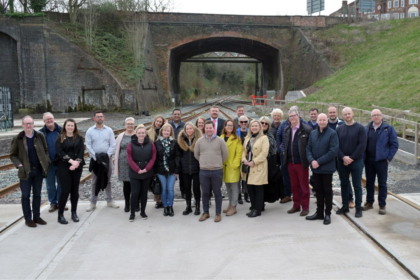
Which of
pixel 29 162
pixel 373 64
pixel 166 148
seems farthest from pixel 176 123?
pixel 373 64

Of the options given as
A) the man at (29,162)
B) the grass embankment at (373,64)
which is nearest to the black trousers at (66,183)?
the man at (29,162)

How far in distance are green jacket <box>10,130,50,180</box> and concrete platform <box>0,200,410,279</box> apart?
864 millimetres

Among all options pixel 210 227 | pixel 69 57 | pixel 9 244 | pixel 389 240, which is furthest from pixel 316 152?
pixel 69 57

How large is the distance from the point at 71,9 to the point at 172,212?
3064cm

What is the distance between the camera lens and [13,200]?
7.63 meters

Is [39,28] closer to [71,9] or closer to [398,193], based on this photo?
[71,9]

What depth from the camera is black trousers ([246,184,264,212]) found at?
251 inches

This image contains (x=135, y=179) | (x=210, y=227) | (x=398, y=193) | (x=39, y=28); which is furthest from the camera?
(x=39, y=28)

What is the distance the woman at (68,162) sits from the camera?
6.05 m

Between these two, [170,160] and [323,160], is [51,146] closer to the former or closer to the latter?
[170,160]

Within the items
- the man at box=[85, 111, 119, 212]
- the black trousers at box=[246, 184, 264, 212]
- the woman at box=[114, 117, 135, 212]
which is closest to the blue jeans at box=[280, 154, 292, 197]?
the black trousers at box=[246, 184, 264, 212]

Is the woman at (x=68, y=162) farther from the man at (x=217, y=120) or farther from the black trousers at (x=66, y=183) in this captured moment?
the man at (x=217, y=120)

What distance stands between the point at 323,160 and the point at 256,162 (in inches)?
41.1

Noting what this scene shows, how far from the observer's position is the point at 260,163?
633 cm
